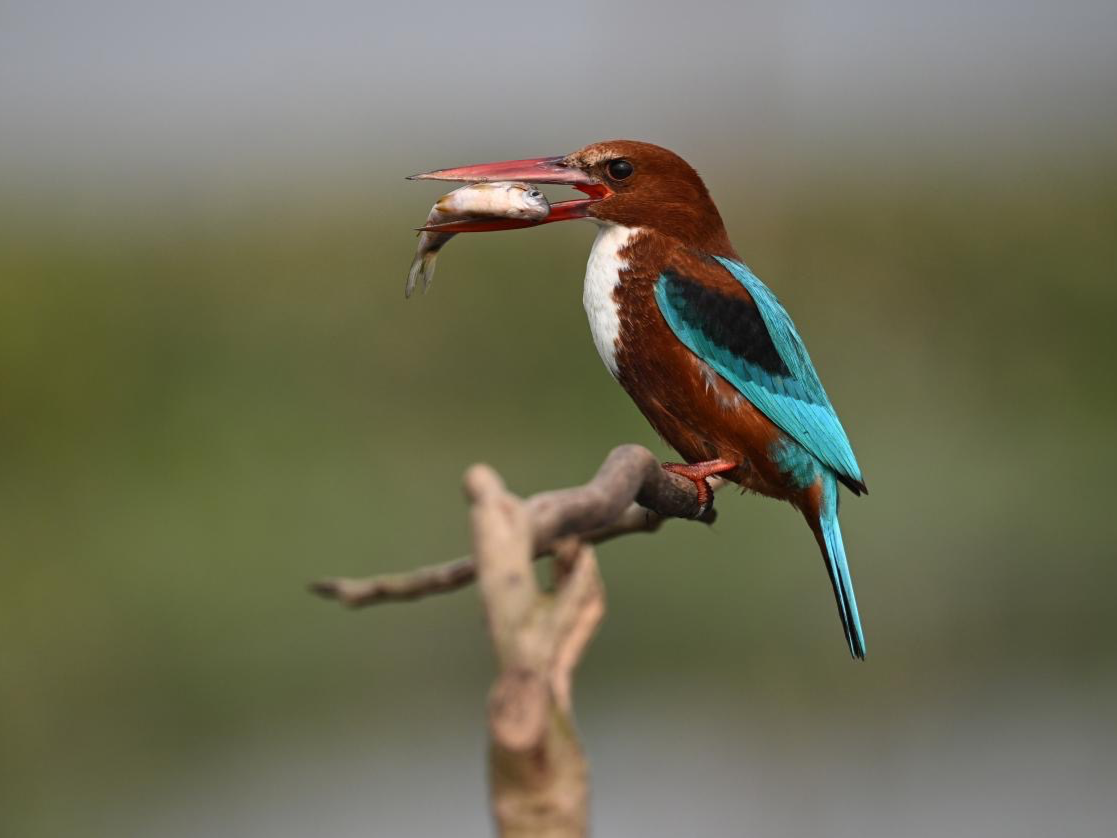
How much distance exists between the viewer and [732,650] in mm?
6691

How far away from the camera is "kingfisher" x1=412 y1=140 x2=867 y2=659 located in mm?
2590

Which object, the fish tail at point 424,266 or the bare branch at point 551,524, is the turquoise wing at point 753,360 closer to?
the fish tail at point 424,266

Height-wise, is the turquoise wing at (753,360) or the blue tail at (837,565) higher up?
the turquoise wing at (753,360)

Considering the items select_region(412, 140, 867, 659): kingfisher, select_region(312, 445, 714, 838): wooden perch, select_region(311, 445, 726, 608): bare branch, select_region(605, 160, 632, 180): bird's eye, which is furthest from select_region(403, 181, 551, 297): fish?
select_region(312, 445, 714, 838): wooden perch

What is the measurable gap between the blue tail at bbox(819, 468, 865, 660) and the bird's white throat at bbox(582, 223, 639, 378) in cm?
41

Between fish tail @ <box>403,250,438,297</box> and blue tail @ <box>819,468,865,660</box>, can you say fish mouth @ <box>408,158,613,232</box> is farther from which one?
blue tail @ <box>819,468,865,660</box>

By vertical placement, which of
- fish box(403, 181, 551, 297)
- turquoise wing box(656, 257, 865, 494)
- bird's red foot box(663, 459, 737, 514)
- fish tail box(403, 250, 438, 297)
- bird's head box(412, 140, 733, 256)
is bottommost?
bird's red foot box(663, 459, 737, 514)

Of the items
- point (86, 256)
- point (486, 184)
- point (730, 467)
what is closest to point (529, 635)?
point (486, 184)

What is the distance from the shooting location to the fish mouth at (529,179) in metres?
2.08

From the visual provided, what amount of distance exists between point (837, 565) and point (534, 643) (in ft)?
5.41

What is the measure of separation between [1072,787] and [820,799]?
1014 mm

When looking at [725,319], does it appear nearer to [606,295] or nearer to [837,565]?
[606,295]

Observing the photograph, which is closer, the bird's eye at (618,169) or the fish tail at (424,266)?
the fish tail at (424,266)

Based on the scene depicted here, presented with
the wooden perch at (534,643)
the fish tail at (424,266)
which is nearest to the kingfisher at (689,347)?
the fish tail at (424,266)
